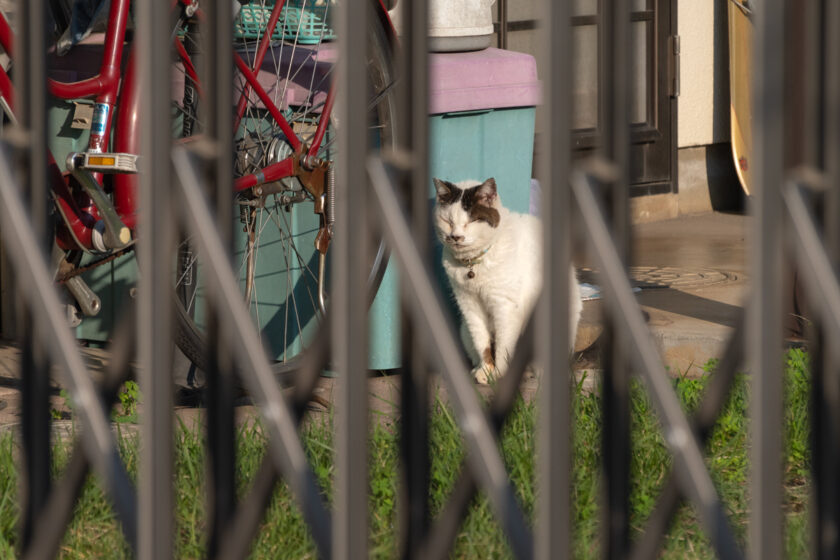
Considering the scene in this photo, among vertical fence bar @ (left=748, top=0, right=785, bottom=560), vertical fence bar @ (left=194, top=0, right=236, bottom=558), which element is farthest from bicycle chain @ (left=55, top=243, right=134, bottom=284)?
vertical fence bar @ (left=748, top=0, right=785, bottom=560)

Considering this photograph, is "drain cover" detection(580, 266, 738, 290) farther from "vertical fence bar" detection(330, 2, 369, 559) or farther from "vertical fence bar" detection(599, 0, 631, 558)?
"vertical fence bar" detection(330, 2, 369, 559)

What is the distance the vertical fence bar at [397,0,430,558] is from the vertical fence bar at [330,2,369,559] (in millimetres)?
64

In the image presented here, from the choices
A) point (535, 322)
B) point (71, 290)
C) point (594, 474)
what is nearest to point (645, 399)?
point (594, 474)

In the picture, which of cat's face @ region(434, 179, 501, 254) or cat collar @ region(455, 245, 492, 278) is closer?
cat's face @ region(434, 179, 501, 254)

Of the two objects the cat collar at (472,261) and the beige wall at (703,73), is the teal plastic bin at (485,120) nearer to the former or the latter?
the cat collar at (472,261)

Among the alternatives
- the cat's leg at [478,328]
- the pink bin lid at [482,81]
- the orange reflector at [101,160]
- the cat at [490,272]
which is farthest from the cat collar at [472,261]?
the orange reflector at [101,160]

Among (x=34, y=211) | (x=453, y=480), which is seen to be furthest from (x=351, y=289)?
(x=453, y=480)

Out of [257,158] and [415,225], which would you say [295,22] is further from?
[415,225]

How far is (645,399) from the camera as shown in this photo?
347cm

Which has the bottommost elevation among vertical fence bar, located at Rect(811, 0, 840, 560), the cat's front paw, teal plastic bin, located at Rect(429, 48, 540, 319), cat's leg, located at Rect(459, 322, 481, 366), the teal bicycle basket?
the cat's front paw

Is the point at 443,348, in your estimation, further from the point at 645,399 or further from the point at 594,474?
the point at 645,399

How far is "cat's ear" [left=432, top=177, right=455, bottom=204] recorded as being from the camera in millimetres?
4785

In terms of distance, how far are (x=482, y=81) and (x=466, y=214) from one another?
488 millimetres

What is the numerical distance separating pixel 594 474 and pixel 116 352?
166 cm
